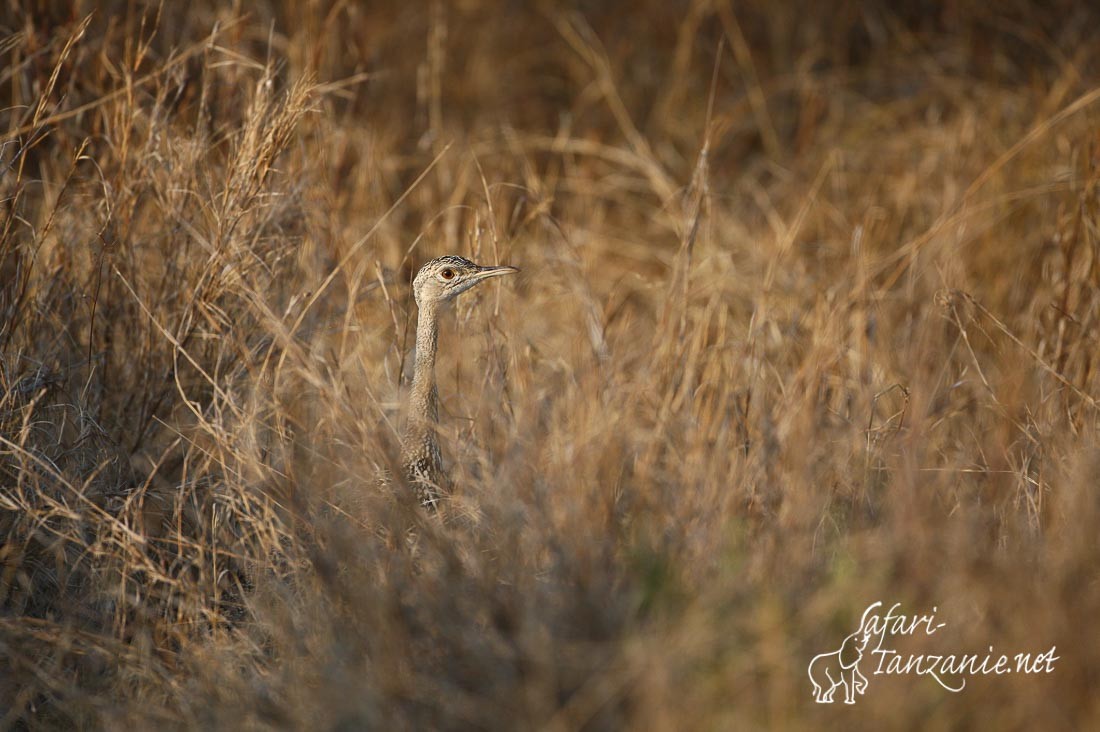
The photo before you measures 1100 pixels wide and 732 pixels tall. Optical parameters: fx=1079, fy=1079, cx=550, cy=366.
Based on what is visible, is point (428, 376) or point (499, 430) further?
point (428, 376)

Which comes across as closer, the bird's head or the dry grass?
the dry grass

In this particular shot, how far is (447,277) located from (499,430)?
58 cm

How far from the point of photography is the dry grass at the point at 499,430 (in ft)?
7.21

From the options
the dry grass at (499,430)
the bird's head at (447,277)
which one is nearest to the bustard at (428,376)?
the bird's head at (447,277)

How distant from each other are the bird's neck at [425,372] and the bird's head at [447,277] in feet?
0.13

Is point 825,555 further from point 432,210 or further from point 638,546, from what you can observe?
point 432,210

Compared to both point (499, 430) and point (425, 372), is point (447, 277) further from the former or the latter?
point (499, 430)

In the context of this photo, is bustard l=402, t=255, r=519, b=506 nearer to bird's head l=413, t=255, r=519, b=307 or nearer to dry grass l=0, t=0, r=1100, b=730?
bird's head l=413, t=255, r=519, b=307

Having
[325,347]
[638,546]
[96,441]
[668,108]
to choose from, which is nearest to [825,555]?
[638,546]

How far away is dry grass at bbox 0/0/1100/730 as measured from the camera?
2197 mm

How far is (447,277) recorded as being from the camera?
3.19 metres

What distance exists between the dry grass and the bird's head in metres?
0.16

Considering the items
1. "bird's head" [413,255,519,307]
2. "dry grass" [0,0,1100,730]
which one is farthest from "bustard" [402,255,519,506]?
"dry grass" [0,0,1100,730]

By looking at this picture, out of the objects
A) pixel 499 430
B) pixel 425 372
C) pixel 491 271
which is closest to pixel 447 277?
pixel 491 271
